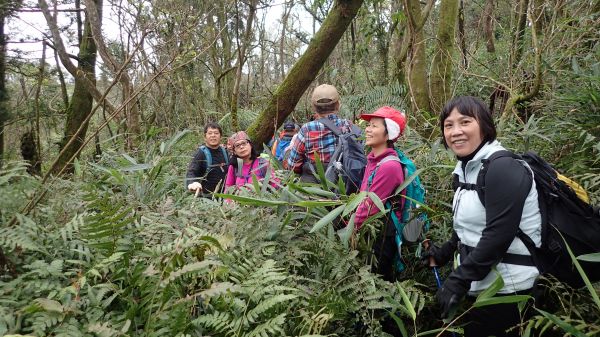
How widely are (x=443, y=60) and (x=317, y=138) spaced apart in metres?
Answer: 3.47

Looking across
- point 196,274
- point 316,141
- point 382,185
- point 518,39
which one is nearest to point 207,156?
point 316,141

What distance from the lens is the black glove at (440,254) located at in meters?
2.35

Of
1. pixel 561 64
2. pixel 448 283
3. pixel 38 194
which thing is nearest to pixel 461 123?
pixel 448 283

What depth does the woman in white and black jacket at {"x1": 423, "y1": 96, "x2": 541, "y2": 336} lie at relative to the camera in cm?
174

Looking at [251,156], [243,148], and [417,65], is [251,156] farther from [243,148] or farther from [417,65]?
[417,65]

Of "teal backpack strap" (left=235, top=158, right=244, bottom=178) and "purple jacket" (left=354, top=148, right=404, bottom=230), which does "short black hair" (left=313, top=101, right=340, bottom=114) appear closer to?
"teal backpack strap" (left=235, top=158, right=244, bottom=178)

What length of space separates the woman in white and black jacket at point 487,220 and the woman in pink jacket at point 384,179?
0.48 metres

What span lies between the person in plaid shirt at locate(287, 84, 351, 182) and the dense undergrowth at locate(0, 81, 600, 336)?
1110 mm

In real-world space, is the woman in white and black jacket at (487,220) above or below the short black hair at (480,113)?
below

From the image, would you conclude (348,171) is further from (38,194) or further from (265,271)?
(38,194)

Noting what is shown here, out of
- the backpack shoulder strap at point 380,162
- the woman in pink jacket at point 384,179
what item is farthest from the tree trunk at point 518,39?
the backpack shoulder strap at point 380,162

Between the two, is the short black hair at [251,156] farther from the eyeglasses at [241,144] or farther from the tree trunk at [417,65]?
the tree trunk at [417,65]

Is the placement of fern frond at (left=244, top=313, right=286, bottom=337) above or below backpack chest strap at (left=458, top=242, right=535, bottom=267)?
below

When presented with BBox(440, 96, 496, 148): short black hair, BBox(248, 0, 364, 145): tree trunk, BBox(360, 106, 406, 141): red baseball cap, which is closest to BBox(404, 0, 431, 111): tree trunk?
BBox(248, 0, 364, 145): tree trunk
